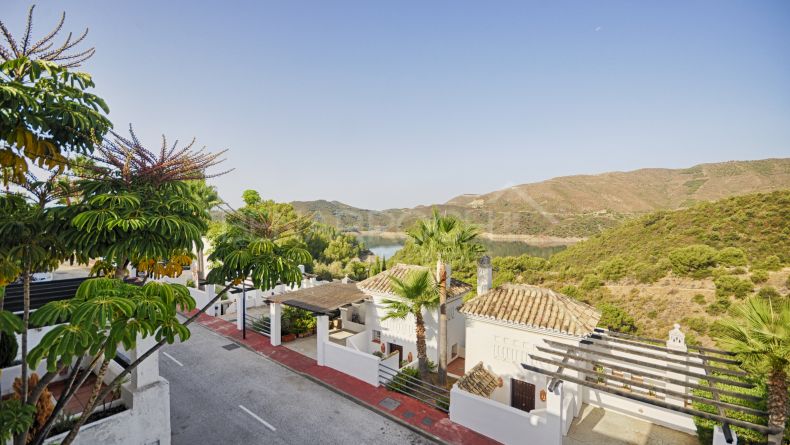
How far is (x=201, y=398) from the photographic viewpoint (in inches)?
519

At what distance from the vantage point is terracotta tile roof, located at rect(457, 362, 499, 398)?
12.5 meters

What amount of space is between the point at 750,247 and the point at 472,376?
120 ft

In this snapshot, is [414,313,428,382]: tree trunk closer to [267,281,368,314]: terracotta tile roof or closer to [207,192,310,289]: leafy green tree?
[267,281,368,314]: terracotta tile roof

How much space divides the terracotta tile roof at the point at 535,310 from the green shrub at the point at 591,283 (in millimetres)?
21273

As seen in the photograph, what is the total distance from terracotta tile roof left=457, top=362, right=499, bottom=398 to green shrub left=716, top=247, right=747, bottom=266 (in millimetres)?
30462

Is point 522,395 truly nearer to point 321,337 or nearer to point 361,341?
point 361,341

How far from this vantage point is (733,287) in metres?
25.8

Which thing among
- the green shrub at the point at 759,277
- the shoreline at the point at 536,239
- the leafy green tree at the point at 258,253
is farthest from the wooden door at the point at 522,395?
the shoreline at the point at 536,239

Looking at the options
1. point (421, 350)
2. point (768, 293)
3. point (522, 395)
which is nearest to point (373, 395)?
point (421, 350)

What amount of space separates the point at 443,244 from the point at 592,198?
256 ft

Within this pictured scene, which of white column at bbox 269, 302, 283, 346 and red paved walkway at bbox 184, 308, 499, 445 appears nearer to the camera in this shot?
red paved walkway at bbox 184, 308, 499, 445

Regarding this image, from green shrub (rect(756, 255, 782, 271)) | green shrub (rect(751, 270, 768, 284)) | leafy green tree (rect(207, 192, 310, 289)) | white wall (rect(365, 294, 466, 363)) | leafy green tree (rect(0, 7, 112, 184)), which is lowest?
white wall (rect(365, 294, 466, 363))

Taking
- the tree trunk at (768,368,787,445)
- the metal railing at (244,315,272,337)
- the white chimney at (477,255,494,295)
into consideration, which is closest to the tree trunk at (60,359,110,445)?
the tree trunk at (768,368,787,445)

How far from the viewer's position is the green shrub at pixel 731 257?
29297 millimetres
